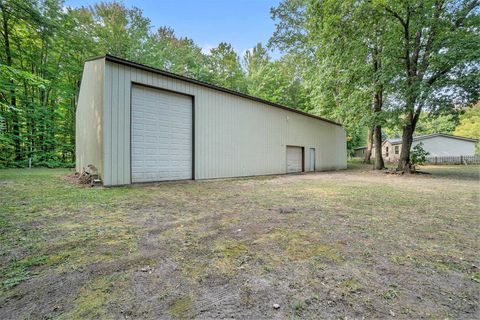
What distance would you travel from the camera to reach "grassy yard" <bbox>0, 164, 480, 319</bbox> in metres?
1.53

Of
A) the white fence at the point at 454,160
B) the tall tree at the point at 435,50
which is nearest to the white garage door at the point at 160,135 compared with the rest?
the tall tree at the point at 435,50

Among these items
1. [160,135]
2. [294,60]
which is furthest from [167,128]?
[294,60]

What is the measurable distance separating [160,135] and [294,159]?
8.70 m

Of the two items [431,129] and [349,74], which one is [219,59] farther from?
[431,129]

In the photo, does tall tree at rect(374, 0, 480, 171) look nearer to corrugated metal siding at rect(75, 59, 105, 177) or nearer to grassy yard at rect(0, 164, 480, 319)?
grassy yard at rect(0, 164, 480, 319)

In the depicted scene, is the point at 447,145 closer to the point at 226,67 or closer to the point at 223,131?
the point at 226,67

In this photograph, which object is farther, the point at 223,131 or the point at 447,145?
the point at 447,145

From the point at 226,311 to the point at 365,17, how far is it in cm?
1238

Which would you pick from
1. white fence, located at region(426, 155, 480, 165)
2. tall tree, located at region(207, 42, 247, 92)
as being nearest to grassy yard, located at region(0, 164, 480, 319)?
tall tree, located at region(207, 42, 247, 92)

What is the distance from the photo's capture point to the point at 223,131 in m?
9.58

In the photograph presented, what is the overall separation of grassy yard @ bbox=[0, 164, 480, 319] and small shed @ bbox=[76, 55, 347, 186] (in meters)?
2.98

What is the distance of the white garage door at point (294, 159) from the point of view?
13.3m

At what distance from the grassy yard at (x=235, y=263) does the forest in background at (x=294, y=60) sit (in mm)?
3251

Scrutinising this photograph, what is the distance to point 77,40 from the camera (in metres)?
15.5
